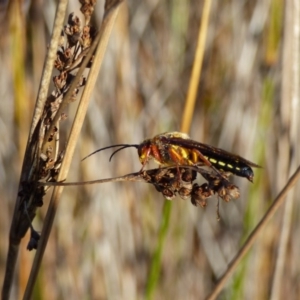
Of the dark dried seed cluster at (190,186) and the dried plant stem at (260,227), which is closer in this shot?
the dark dried seed cluster at (190,186)

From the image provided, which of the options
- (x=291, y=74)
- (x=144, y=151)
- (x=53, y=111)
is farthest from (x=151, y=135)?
(x=53, y=111)

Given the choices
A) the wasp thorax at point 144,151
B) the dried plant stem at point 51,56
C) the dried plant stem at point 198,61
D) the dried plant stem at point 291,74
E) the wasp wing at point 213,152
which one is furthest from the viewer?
the dried plant stem at point 291,74

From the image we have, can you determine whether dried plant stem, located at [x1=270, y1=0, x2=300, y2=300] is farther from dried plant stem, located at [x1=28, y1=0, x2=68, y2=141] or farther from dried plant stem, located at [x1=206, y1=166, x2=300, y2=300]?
dried plant stem, located at [x1=28, y1=0, x2=68, y2=141]

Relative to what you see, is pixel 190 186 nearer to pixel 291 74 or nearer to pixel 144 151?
pixel 144 151

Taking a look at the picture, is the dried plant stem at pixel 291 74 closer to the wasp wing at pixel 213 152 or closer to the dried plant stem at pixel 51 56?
the wasp wing at pixel 213 152

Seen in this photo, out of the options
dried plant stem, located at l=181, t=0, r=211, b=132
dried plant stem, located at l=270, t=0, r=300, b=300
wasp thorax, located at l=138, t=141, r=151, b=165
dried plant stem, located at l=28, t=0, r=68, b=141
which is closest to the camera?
dried plant stem, located at l=28, t=0, r=68, b=141

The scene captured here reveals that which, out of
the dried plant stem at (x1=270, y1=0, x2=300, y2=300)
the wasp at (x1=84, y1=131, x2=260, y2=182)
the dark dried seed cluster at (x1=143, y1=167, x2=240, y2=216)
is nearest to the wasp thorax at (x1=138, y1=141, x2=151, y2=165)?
the wasp at (x1=84, y1=131, x2=260, y2=182)

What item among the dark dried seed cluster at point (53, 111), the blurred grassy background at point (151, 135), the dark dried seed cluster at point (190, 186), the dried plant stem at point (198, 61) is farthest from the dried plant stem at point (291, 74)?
the dark dried seed cluster at point (53, 111)
